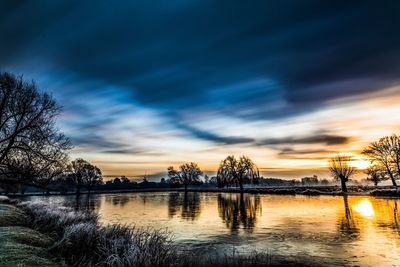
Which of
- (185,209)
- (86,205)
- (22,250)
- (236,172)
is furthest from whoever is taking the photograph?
(236,172)

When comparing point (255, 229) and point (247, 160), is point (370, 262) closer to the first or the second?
point (255, 229)

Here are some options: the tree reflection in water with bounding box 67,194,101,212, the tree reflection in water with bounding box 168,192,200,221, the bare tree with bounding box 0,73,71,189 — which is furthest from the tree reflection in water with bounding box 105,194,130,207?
the bare tree with bounding box 0,73,71,189

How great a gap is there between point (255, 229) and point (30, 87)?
2068cm

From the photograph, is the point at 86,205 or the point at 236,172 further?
the point at 236,172

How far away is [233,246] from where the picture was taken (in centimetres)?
1750

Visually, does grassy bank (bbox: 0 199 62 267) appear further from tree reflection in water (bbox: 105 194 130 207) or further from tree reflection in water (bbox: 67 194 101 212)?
tree reflection in water (bbox: 105 194 130 207)

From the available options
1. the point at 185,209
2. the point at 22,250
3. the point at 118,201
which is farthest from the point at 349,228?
the point at 118,201

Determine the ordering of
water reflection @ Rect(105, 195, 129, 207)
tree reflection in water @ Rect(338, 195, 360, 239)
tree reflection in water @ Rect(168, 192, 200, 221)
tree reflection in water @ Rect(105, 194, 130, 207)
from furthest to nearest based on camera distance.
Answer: tree reflection in water @ Rect(105, 194, 130, 207), water reflection @ Rect(105, 195, 129, 207), tree reflection in water @ Rect(168, 192, 200, 221), tree reflection in water @ Rect(338, 195, 360, 239)

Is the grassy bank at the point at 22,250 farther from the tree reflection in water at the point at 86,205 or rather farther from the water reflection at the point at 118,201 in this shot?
the water reflection at the point at 118,201

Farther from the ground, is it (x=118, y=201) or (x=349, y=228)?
(x=118, y=201)

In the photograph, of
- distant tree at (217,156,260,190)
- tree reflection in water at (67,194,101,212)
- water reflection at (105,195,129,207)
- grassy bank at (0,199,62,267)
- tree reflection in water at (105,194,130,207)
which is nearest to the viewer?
grassy bank at (0,199,62,267)

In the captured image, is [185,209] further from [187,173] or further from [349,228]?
[187,173]

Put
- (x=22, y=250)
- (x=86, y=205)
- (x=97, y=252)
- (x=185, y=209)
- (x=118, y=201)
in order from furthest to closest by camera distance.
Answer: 1. (x=118, y=201)
2. (x=86, y=205)
3. (x=185, y=209)
4. (x=97, y=252)
5. (x=22, y=250)

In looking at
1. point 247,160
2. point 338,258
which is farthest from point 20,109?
point 247,160
